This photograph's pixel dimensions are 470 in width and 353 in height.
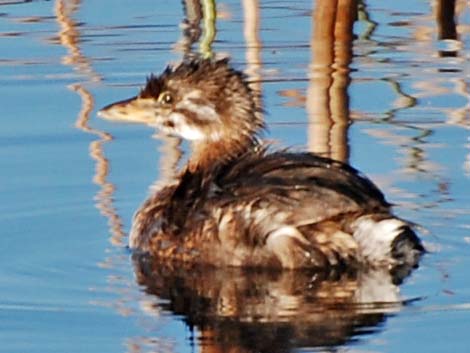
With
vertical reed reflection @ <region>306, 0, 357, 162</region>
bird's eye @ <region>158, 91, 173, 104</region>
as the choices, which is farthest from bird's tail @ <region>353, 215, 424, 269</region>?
bird's eye @ <region>158, 91, 173, 104</region>

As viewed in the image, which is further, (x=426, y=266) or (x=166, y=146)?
(x=166, y=146)

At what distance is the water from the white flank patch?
114 millimetres

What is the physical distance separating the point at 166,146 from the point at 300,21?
2400 mm

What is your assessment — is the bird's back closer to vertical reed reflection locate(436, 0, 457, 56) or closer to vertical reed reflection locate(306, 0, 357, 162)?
vertical reed reflection locate(306, 0, 357, 162)

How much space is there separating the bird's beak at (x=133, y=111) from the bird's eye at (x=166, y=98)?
48 millimetres

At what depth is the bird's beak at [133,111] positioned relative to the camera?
35.4ft

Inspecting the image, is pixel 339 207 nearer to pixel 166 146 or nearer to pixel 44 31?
pixel 166 146

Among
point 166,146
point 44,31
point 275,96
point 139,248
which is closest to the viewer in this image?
point 139,248

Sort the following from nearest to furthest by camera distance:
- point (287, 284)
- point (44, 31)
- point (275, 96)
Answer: point (287, 284) → point (275, 96) → point (44, 31)

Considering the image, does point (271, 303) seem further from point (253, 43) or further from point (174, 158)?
point (253, 43)

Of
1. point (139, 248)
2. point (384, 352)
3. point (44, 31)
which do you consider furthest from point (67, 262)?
point (44, 31)

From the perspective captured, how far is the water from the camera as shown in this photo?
28.7ft

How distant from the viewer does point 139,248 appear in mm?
10102

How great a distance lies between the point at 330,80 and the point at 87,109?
1.38m
